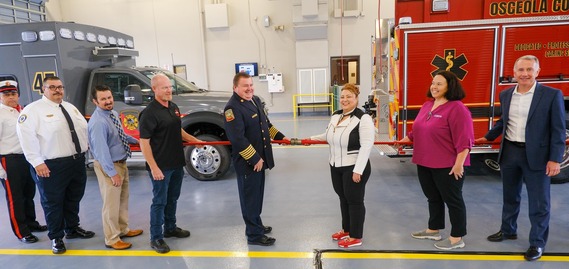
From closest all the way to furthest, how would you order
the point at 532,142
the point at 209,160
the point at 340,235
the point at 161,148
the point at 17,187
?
the point at 532,142
the point at 161,148
the point at 340,235
the point at 17,187
the point at 209,160

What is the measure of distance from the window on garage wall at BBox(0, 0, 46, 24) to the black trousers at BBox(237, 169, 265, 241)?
14.2 m

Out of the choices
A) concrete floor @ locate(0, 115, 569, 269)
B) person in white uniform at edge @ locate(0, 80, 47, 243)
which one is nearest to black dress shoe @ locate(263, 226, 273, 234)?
concrete floor @ locate(0, 115, 569, 269)

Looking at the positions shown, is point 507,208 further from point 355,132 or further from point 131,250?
point 131,250

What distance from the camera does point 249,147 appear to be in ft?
11.3

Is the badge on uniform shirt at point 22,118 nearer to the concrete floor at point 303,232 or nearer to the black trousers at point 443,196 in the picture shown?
the concrete floor at point 303,232

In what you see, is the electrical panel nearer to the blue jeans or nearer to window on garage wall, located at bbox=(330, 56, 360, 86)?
window on garage wall, located at bbox=(330, 56, 360, 86)

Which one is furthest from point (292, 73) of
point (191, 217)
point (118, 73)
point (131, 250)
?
point (131, 250)

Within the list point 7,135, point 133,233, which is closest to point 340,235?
point 133,233

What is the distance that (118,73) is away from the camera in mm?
6383

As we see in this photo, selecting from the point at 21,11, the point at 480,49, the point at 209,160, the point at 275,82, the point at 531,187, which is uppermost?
the point at 21,11

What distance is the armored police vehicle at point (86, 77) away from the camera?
598 cm

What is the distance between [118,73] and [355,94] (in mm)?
4812

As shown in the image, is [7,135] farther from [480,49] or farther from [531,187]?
[480,49]

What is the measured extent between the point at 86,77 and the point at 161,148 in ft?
12.7
